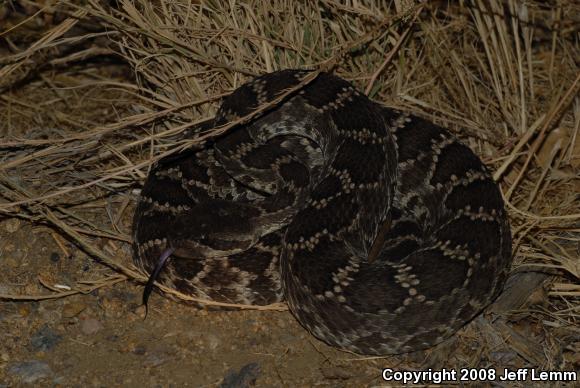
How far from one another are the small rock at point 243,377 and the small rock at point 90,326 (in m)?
1.18

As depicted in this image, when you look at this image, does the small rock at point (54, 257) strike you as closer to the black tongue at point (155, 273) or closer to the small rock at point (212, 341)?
the black tongue at point (155, 273)

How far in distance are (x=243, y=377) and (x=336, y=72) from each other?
3.29 metres

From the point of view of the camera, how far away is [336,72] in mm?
7633

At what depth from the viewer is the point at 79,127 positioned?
836 cm

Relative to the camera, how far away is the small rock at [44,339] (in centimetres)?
600

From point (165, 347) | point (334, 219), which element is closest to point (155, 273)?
point (165, 347)

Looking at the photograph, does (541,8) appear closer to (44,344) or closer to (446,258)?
(446,258)

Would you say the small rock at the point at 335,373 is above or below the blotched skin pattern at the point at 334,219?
below

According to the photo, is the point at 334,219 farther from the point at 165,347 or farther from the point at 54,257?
the point at 54,257

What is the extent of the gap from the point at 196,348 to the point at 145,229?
1.21 metres

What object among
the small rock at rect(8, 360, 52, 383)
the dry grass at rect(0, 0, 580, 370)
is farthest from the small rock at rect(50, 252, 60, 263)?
the small rock at rect(8, 360, 52, 383)

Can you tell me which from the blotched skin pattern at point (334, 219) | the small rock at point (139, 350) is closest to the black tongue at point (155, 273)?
the blotched skin pattern at point (334, 219)

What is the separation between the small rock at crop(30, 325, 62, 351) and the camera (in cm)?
600

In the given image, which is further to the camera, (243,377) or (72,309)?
(72,309)
